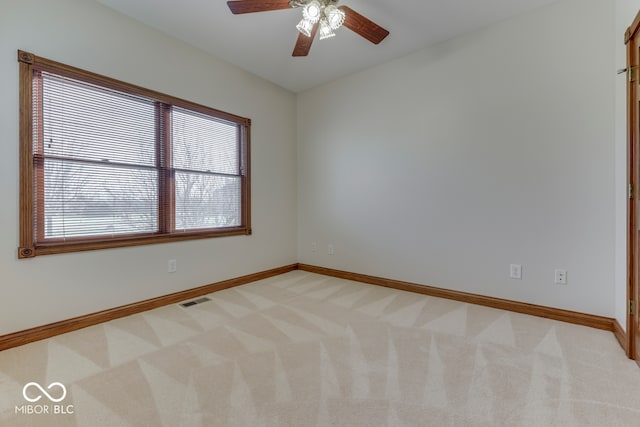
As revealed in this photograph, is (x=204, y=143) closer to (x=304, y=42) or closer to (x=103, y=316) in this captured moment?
(x=304, y=42)

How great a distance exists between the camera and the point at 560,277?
7.97 feet

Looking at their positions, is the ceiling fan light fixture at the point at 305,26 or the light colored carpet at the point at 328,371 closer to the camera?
the light colored carpet at the point at 328,371

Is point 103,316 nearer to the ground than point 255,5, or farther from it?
nearer to the ground

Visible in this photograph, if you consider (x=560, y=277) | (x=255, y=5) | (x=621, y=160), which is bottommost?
(x=560, y=277)

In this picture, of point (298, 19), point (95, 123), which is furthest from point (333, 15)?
point (95, 123)

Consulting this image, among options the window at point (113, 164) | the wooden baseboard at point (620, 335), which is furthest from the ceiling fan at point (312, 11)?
the wooden baseboard at point (620, 335)

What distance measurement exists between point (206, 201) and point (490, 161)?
303cm

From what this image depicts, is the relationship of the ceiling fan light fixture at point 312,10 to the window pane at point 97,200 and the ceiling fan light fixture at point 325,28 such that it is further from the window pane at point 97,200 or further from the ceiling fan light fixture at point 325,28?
the window pane at point 97,200

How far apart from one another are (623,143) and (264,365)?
9.55 ft

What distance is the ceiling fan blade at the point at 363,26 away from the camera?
2.13 meters

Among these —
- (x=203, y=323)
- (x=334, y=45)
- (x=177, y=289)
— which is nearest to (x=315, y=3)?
(x=334, y=45)

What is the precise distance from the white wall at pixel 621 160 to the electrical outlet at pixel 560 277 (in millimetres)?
306

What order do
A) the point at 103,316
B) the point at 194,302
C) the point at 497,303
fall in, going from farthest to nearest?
the point at 194,302, the point at 497,303, the point at 103,316

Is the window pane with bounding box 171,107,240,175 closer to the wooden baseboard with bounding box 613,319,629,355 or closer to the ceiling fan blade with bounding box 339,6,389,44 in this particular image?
the ceiling fan blade with bounding box 339,6,389,44
